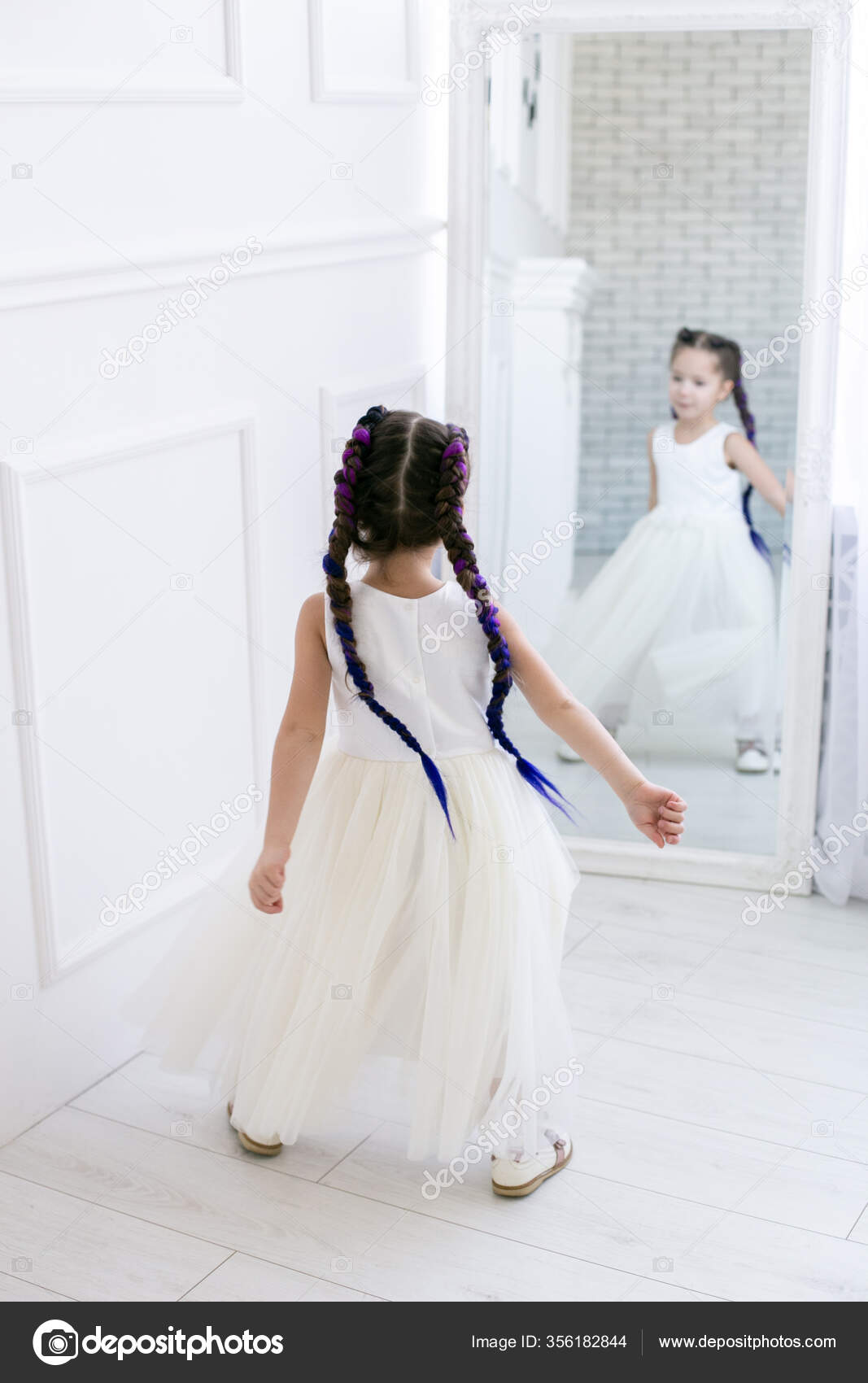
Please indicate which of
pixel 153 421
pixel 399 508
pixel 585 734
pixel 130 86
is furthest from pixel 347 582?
pixel 130 86

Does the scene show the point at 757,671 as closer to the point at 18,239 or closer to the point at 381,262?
the point at 381,262

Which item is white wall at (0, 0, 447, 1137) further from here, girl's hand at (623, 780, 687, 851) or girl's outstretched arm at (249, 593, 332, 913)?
girl's hand at (623, 780, 687, 851)

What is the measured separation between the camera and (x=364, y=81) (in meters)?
2.29

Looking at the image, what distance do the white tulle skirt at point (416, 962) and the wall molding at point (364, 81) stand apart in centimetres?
115

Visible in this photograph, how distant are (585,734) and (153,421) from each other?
0.76m

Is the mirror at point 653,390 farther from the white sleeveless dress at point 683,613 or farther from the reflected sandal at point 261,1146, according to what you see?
the reflected sandal at point 261,1146

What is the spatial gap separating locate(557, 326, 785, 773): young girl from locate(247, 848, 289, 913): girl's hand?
1.14 metres

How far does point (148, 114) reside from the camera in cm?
181

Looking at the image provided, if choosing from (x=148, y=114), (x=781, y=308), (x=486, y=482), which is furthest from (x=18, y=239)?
(x=781, y=308)

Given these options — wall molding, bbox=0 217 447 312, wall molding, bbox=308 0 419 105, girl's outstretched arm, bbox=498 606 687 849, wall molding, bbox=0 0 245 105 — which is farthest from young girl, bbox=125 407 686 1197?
wall molding, bbox=308 0 419 105

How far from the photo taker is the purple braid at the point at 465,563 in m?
1.55

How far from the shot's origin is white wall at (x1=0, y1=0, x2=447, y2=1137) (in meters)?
1.69
